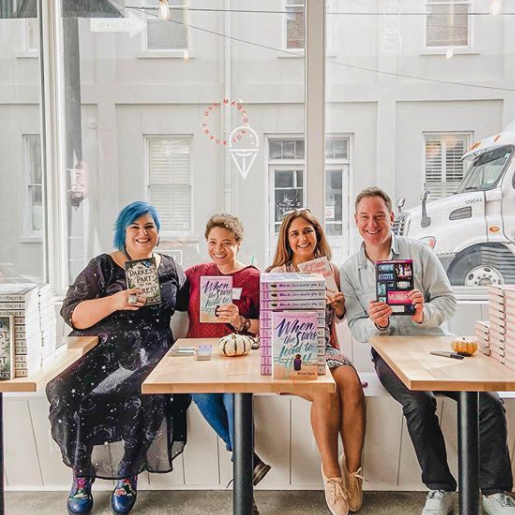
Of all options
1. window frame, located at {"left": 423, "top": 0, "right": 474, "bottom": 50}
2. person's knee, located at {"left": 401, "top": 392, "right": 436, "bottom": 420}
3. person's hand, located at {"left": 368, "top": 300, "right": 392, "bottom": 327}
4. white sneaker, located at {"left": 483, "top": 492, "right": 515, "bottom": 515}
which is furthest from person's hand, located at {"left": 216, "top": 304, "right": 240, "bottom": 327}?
window frame, located at {"left": 423, "top": 0, "right": 474, "bottom": 50}

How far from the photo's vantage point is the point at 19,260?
3113 mm

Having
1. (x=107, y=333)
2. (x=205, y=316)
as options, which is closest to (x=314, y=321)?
(x=205, y=316)

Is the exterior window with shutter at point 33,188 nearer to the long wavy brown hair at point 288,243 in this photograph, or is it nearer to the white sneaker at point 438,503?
the long wavy brown hair at point 288,243

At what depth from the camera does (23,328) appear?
5.48 feet

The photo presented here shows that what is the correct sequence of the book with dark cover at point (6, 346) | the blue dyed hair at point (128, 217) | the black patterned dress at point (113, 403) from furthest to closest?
the blue dyed hair at point (128, 217)
the black patterned dress at point (113, 403)
the book with dark cover at point (6, 346)

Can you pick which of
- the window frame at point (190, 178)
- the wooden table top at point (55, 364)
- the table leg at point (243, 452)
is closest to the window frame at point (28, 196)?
the window frame at point (190, 178)

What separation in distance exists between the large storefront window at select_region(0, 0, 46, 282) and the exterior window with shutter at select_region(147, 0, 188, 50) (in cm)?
68

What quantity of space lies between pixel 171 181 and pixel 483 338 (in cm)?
197

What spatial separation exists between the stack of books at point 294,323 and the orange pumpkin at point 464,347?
60 centimetres

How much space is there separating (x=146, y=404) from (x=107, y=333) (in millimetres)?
360

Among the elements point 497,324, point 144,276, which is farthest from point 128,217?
point 497,324

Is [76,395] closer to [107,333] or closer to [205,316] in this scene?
[107,333]

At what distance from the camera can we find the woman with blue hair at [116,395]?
6.87ft

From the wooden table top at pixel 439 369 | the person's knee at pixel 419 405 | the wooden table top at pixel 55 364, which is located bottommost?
the person's knee at pixel 419 405
